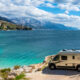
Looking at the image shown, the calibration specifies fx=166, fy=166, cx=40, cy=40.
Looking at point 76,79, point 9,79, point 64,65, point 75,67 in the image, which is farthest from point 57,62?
point 9,79

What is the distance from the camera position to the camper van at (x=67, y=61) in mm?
18422

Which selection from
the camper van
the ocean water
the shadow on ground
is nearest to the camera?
the shadow on ground

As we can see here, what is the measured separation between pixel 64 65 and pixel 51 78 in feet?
9.90

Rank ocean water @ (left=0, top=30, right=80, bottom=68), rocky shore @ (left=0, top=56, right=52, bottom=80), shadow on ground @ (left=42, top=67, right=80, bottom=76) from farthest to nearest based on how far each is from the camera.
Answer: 1. ocean water @ (left=0, top=30, right=80, bottom=68)
2. shadow on ground @ (left=42, top=67, right=80, bottom=76)
3. rocky shore @ (left=0, top=56, right=52, bottom=80)

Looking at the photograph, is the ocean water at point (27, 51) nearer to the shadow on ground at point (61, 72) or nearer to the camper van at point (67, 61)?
the shadow on ground at point (61, 72)

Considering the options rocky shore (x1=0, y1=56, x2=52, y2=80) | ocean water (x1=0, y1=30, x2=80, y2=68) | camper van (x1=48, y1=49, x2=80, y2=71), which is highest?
camper van (x1=48, y1=49, x2=80, y2=71)

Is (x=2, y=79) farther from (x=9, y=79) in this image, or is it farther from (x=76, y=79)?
(x=76, y=79)

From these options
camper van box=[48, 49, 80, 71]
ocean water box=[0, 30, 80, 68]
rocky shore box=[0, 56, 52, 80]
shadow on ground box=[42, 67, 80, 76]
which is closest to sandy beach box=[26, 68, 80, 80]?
shadow on ground box=[42, 67, 80, 76]

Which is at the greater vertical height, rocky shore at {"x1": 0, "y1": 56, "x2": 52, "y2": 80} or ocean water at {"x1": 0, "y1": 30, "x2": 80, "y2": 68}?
rocky shore at {"x1": 0, "y1": 56, "x2": 52, "y2": 80}

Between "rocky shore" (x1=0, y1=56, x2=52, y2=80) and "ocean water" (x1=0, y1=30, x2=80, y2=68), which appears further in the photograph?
"ocean water" (x1=0, y1=30, x2=80, y2=68)

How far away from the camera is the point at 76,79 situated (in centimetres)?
1563

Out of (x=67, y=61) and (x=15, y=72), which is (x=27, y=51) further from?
(x=15, y=72)

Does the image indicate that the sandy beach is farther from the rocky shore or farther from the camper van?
the rocky shore

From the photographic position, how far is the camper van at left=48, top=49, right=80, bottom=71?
60.4ft
